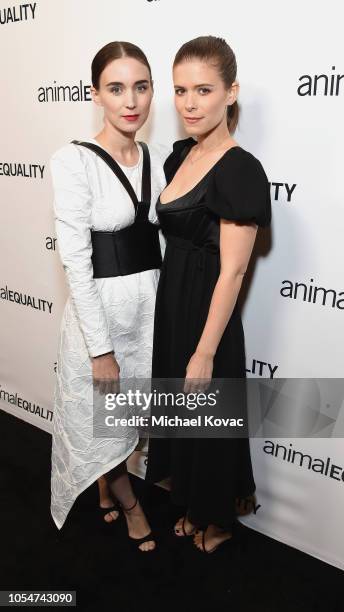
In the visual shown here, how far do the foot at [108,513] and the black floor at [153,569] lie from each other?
26 millimetres

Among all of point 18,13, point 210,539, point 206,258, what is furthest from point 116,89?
point 210,539

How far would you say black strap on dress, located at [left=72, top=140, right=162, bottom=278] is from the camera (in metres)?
1.50

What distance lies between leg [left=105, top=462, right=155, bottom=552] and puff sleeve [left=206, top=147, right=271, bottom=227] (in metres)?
1.00

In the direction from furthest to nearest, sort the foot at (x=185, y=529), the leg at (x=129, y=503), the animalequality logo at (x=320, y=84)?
1. the foot at (x=185, y=529)
2. the leg at (x=129, y=503)
3. the animalequality logo at (x=320, y=84)

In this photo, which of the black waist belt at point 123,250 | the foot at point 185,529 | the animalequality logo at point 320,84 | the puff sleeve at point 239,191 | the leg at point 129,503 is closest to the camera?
the puff sleeve at point 239,191

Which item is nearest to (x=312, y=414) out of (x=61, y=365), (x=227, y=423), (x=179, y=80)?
(x=227, y=423)

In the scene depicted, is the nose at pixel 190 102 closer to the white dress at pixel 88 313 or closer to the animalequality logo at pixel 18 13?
the white dress at pixel 88 313

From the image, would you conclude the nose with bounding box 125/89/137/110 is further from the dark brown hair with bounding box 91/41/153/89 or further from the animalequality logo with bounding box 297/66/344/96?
the animalequality logo with bounding box 297/66/344/96

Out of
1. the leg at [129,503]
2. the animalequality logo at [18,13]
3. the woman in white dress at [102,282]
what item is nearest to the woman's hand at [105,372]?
the woman in white dress at [102,282]

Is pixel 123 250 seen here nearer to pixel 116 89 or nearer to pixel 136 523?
pixel 116 89

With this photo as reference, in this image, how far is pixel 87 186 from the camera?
1.43m

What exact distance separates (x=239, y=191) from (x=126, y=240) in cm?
39

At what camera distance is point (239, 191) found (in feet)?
4.29

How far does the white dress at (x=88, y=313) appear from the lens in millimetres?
1430
